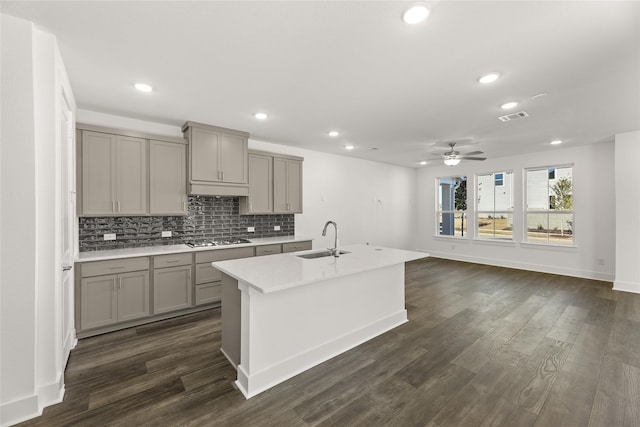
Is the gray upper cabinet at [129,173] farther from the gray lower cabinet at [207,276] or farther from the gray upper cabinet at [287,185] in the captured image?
the gray upper cabinet at [287,185]

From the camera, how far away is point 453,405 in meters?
1.97

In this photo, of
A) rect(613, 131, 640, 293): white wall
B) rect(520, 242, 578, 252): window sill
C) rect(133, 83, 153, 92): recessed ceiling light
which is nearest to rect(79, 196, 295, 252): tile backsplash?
rect(133, 83, 153, 92): recessed ceiling light

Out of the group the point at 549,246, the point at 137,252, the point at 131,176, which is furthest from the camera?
the point at 549,246

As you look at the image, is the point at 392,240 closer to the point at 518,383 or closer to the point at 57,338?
the point at 518,383

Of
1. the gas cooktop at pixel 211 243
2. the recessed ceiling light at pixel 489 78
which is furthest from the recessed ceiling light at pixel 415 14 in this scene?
the gas cooktop at pixel 211 243

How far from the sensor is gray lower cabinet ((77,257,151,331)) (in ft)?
9.51

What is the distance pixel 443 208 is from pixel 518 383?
241 inches

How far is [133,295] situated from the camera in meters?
3.16

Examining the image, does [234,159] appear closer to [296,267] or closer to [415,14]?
[296,267]

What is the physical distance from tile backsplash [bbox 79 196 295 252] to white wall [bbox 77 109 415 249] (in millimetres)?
815

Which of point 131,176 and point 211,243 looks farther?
point 211,243

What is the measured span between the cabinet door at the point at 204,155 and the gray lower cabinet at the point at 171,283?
1.10 meters

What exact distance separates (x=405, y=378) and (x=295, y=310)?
3.50 ft

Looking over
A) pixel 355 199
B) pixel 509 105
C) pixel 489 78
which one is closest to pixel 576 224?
pixel 509 105
